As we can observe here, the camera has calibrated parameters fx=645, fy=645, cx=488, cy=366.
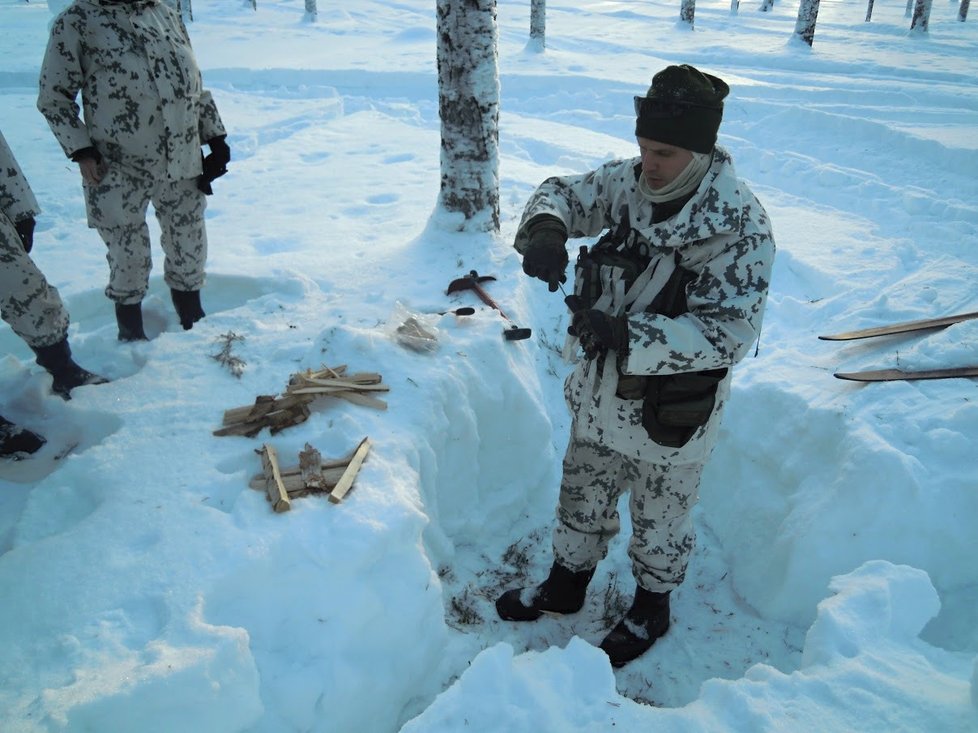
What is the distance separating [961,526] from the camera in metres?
2.90

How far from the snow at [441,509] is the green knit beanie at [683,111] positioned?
1699 millimetres

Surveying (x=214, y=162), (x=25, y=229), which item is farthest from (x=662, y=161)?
(x=25, y=229)

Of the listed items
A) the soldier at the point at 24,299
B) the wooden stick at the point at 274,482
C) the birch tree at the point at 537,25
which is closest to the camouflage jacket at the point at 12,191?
the soldier at the point at 24,299

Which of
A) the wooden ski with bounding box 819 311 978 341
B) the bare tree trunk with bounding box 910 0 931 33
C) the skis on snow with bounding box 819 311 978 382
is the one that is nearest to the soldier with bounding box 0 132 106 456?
the skis on snow with bounding box 819 311 978 382

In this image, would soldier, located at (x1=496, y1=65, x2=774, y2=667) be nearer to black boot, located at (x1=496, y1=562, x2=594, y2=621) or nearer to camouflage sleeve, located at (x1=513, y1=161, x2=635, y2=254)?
camouflage sleeve, located at (x1=513, y1=161, x2=635, y2=254)

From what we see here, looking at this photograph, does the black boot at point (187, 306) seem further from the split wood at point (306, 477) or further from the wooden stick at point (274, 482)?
the split wood at point (306, 477)

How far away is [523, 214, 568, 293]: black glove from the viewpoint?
2359mm

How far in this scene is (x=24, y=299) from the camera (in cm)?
340

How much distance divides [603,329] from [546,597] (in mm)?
1598

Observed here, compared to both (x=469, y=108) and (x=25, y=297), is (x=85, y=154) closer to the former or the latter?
(x=25, y=297)

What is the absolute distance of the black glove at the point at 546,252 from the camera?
236cm

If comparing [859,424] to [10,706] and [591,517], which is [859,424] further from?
[10,706]

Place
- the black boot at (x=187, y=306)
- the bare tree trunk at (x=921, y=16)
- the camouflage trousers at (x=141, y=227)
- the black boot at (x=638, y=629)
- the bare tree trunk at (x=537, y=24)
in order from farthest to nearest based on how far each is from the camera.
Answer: the bare tree trunk at (x=921, y=16) → the bare tree trunk at (x=537, y=24) → the black boot at (x=187, y=306) → the camouflage trousers at (x=141, y=227) → the black boot at (x=638, y=629)

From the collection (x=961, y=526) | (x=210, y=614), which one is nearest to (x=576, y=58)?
(x=961, y=526)
